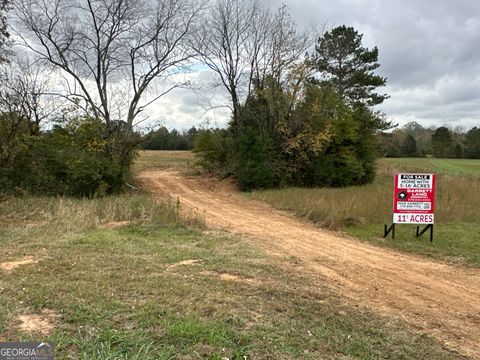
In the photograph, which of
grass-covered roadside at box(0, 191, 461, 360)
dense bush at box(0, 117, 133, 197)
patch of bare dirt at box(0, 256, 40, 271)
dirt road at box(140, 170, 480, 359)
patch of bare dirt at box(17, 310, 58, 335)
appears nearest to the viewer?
grass-covered roadside at box(0, 191, 461, 360)

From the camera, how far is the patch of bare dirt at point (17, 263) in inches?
248

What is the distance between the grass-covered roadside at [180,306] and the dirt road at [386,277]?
16.3 inches

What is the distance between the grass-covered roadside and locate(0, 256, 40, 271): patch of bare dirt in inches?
4.8

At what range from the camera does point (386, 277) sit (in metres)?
6.76

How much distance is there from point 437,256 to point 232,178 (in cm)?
1715

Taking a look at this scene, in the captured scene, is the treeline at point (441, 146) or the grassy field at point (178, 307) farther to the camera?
the treeline at point (441, 146)

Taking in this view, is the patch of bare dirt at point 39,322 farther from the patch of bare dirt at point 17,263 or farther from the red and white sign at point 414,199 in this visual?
the red and white sign at point 414,199

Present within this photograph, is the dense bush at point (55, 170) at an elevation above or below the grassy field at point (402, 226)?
above

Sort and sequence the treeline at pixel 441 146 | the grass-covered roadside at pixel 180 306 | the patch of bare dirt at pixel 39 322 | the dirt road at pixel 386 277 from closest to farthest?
the grass-covered roadside at pixel 180 306 → the patch of bare dirt at pixel 39 322 → the dirt road at pixel 386 277 → the treeline at pixel 441 146

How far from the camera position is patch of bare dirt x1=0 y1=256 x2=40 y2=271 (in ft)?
20.6

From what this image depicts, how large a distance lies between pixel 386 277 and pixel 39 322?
17.0 feet

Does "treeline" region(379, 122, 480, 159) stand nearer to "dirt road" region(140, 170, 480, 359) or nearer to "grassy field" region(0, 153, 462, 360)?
"dirt road" region(140, 170, 480, 359)
